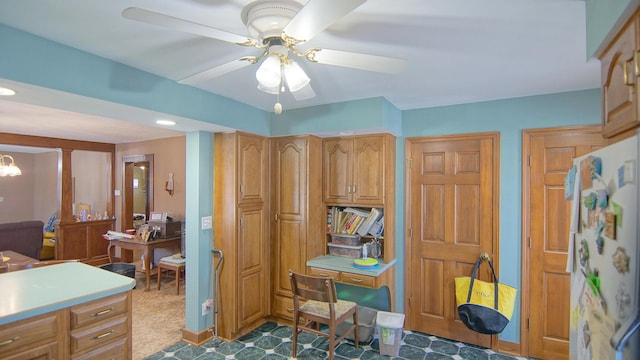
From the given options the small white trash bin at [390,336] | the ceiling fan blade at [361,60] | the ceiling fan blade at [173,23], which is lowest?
the small white trash bin at [390,336]

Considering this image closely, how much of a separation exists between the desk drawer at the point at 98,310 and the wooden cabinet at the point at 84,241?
4.57m

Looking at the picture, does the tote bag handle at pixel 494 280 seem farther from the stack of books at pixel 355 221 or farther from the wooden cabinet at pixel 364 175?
the stack of books at pixel 355 221

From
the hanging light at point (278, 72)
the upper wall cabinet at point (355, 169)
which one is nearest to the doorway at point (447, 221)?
the upper wall cabinet at point (355, 169)

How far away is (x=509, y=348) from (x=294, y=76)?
3.07 meters

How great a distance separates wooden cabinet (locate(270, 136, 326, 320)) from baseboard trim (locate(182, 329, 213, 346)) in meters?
0.72

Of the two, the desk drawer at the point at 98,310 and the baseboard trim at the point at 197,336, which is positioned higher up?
the desk drawer at the point at 98,310

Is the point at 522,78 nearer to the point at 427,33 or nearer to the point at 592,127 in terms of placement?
the point at 592,127

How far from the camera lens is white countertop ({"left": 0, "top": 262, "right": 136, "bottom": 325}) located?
172 cm

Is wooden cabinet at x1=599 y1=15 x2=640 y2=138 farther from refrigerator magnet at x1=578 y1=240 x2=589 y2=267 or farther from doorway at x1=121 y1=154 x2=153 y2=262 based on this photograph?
doorway at x1=121 y1=154 x2=153 y2=262

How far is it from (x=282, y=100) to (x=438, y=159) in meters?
1.65

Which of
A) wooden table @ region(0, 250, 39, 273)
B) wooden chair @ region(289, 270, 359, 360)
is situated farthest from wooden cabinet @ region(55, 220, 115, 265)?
wooden chair @ region(289, 270, 359, 360)

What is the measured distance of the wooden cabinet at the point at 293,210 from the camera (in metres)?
3.35

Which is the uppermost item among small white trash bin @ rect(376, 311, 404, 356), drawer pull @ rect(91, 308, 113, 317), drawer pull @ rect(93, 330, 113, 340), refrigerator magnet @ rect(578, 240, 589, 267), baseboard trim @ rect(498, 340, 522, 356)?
refrigerator magnet @ rect(578, 240, 589, 267)

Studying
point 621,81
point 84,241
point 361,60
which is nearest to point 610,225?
point 621,81
